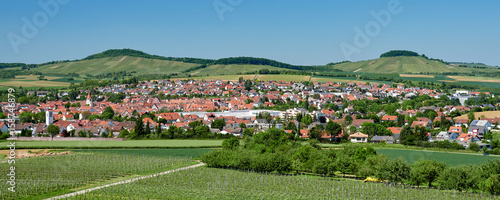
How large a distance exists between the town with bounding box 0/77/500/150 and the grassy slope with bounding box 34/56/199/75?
141ft

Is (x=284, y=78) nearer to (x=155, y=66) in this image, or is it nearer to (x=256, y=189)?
(x=155, y=66)

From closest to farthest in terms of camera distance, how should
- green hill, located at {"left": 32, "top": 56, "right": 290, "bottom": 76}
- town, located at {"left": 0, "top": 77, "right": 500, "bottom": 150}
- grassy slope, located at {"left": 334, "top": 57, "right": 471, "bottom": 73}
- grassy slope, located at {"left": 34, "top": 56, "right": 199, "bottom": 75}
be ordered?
town, located at {"left": 0, "top": 77, "right": 500, "bottom": 150} < grassy slope, located at {"left": 334, "top": 57, "right": 471, "bottom": 73} < green hill, located at {"left": 32, "top": 56, "right": 290, "bottom": 76} < grassy slope, located at {"left": 34, "top": 56, "right": 199, "bottom": 75}

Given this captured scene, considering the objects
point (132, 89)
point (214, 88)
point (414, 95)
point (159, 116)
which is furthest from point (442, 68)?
point (159, 116)

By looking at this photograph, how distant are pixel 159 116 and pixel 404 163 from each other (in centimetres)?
5134

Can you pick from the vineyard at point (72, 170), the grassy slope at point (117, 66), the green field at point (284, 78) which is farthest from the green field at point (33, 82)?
the vineyard at point (72, 170)

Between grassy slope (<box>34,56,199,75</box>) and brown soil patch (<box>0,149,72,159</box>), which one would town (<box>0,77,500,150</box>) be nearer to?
brown soil patch (<box>0,149,72,159</box>)

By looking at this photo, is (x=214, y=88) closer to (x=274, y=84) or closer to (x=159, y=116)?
(x=274, y=84)

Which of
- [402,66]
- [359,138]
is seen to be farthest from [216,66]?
[359,138]

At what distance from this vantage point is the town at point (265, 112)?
210ft

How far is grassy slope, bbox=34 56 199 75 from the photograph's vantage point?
6939 inches

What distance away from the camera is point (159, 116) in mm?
81250

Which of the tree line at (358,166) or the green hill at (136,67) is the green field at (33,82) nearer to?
the green hill at (136,67)

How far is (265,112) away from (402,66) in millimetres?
99596

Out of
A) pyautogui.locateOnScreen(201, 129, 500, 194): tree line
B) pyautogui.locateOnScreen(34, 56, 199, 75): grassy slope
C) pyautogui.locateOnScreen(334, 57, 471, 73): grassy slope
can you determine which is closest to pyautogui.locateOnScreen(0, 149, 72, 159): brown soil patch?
pyautogui.locateOnScreen(201, 129, 500, 194): tree line
